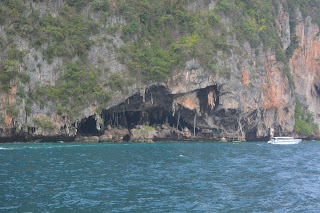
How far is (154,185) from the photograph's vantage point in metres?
23.6

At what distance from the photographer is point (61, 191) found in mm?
21375

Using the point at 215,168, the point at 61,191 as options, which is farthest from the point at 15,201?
the point at 215,168

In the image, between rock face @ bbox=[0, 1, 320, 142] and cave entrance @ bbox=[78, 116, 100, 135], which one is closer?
rock face @ bbox=[0, 1, 320, 142]

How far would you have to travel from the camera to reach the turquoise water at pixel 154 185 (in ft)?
62.7

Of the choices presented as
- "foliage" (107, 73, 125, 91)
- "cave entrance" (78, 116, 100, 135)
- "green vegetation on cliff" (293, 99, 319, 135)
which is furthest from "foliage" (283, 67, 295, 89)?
"cave entrance" (78, 116, 100, 135)

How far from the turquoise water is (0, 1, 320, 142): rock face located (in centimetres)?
1943

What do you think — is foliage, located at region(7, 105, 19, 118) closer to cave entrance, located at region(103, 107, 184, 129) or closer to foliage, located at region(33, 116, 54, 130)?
foliage, located at region(33, 116, 54, 130)

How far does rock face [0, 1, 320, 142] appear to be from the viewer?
54969 millimetres

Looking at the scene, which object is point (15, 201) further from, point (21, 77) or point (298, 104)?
point (298, 104)

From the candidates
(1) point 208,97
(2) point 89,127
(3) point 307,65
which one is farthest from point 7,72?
(3) point 307,65

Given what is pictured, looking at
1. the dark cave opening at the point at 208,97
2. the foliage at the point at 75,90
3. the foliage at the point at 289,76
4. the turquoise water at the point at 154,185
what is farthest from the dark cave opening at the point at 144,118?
the turquoise water at the point at 154,185

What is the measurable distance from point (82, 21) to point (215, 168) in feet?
130

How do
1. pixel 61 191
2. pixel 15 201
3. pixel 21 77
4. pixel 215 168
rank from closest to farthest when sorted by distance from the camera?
1. pixel 15 201
2. pixel 61 191
3. pixel 215 168
4. pixel 21 77

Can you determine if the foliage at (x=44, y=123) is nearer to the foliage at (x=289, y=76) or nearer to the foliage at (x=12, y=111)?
the foliage at (x=12, y=111)
